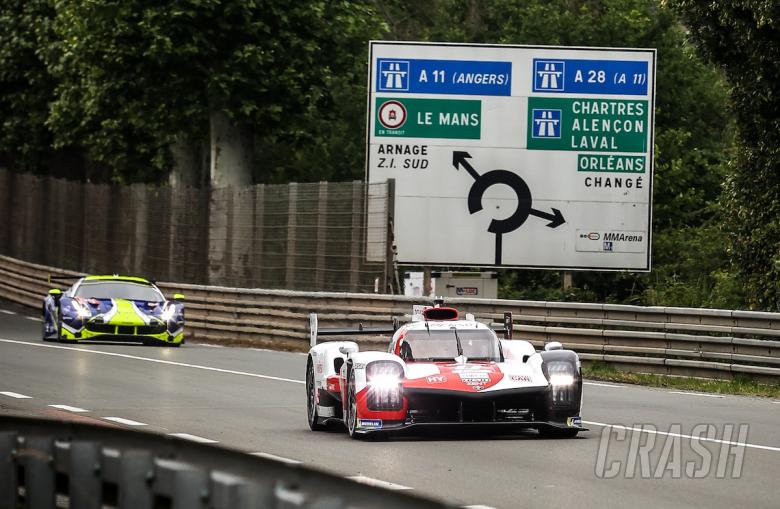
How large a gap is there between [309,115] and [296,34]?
257cm

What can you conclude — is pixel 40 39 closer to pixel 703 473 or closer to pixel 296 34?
pixel 296 34

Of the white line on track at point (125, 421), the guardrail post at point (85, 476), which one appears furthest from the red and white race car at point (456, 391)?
the guardrail post at point (85, 476)

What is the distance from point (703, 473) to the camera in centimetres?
1137

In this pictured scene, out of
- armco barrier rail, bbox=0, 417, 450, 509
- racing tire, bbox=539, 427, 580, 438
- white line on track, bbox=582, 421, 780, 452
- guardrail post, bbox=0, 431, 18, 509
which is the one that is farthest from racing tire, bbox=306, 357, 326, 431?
guardrail post, bbox=0, 431, 18, 509

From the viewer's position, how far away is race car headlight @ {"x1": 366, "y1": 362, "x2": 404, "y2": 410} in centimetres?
1346

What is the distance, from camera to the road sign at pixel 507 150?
30.4 metres

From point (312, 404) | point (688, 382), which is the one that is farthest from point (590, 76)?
point (312, 404)

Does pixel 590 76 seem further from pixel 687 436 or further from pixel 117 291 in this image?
pixel 687 436

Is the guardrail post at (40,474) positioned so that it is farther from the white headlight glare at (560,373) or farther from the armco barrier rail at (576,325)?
the armco barrier rail at (576,325)

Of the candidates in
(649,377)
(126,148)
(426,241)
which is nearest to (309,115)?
(126,148)

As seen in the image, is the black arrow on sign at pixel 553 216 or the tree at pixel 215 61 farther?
the tree at pixel 215 61

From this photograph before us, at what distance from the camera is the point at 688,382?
2150 centimetres

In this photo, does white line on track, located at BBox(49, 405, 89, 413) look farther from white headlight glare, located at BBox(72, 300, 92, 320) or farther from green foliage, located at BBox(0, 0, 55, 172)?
green foliage, located at BBox(0, 0, 55, 172)

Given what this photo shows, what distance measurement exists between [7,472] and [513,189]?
79.4 ft
